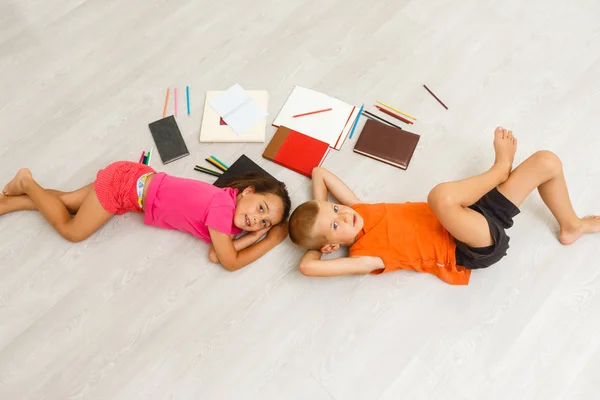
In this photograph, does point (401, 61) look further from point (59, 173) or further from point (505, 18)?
point (59, 173)

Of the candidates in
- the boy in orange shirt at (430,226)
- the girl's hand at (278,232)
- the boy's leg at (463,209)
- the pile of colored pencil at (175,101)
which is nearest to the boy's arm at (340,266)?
the boy in orange shirt at (430,226)

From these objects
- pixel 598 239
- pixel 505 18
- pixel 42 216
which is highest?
pixel 505 18

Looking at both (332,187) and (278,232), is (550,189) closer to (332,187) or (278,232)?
(332,187)

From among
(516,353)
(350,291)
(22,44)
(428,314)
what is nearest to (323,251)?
(350,291)

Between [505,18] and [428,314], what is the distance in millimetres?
1460

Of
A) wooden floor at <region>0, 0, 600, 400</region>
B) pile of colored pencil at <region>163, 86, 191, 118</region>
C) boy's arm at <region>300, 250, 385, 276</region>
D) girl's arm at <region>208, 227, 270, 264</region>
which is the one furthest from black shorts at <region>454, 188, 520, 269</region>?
pile of colored pencil at <region>163, 86, 191, 118</region>

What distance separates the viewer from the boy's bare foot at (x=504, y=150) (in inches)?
58.4

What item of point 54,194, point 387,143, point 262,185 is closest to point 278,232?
point 262,185

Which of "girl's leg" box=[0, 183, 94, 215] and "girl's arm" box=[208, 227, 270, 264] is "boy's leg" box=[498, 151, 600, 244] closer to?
"girl's arm" box=[208, 227, 270, 264]

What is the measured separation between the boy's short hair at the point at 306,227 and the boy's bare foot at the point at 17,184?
92 cm

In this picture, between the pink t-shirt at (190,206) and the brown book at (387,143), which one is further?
the brown book at (387,143)

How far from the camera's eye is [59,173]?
174cm

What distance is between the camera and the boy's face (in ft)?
4.63

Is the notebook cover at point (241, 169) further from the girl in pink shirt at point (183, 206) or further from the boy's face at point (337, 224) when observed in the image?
the boy's face at point (337, 224)
